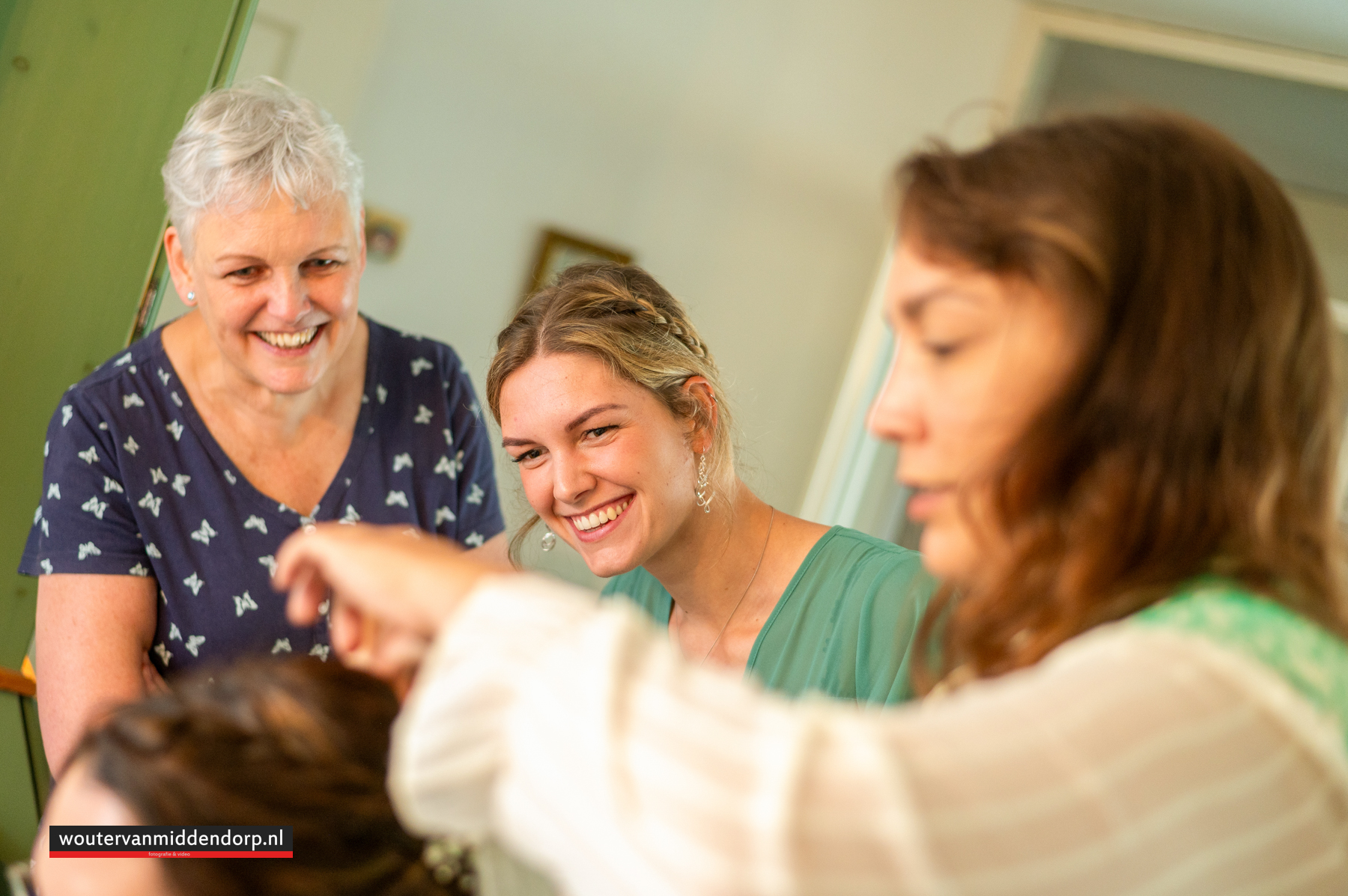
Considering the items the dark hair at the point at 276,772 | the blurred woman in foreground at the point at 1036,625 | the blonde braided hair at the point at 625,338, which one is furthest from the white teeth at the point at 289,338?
the blurred woman in foreground at the point at 1036,625

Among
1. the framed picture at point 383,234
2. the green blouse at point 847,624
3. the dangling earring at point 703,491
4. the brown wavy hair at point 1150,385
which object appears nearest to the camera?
the brown wavy hair at point 1150,385

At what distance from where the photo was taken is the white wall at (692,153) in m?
3.53

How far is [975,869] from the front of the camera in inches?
22.6

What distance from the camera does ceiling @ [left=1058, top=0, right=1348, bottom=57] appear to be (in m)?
3.47

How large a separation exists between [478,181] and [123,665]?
2315mm

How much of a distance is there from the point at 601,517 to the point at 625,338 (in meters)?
0.29

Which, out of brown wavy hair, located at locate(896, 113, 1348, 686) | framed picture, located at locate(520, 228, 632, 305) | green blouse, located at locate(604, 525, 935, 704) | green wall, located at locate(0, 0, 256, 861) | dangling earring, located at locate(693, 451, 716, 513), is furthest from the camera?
framed picture, located at locate(520, 228, 632, 305)

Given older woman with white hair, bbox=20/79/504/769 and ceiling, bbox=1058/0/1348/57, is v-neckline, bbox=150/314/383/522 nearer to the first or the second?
older woman with white hair, bbox=20/79/504/769

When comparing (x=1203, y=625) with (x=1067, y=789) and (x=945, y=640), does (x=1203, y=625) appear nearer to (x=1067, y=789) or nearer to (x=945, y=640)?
(x=1067, y=789)

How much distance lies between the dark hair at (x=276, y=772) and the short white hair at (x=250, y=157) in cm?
101

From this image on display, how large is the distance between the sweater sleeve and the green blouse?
3.15 feet

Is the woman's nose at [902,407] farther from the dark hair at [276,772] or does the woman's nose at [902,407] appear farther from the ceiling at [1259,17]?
the ceiling at [1259,17]

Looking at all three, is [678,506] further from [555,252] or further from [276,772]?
[555,252]

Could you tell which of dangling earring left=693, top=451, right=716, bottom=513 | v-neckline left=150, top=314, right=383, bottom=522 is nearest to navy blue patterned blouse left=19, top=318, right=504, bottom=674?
v-neckline left=150, top=314, right=383, bottom=522
